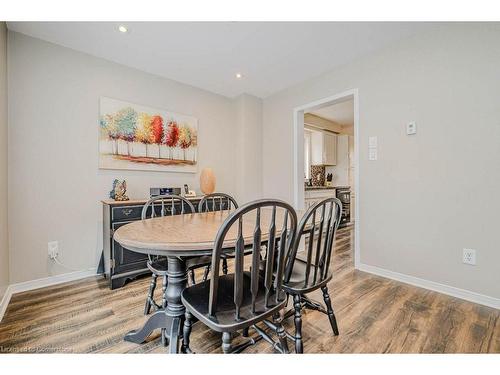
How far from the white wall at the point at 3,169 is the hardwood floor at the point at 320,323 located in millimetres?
278

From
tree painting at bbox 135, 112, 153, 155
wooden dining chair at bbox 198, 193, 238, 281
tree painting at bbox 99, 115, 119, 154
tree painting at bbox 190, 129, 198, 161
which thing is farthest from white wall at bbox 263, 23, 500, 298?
tree painting at bbox 99, 115, 119, 154

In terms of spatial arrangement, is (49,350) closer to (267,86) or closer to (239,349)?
(239,349)

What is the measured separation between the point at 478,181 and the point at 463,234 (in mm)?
459

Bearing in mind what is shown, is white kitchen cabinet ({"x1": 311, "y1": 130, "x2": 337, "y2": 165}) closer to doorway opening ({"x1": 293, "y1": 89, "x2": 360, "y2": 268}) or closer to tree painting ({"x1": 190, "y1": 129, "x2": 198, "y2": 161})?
doorway opening ({"x1": 293, "y1": 89, "x2": 360, "y2": 268})

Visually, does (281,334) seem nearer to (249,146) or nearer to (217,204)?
(217,204)

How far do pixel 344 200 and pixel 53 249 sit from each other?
511cm

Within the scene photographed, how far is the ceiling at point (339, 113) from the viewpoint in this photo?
14.6ft

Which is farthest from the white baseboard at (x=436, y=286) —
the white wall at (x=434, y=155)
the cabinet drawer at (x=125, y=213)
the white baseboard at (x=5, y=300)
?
the white baseboard at (x=5, y=300)

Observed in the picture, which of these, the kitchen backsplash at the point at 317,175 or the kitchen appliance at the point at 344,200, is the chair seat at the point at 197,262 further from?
the kitchen backsplash at the point at 317,175

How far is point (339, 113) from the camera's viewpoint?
16.1ft

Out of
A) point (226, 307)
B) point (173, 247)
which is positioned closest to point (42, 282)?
point (173, 247)
